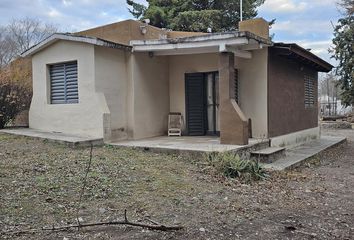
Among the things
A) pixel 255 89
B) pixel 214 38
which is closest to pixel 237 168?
pixel 214 38

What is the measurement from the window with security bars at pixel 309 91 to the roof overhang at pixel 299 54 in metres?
0.58

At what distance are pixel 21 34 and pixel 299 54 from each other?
91.7 ft

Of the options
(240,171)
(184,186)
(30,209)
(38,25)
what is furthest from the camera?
(38,25)

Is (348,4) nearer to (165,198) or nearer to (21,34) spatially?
(165,198)

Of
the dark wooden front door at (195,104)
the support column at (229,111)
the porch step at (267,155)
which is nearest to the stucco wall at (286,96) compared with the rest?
the porch step at (267,155)

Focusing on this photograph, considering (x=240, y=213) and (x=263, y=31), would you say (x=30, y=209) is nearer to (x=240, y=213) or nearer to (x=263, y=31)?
(x=240, y=213)

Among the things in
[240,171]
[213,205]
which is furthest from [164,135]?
[213,205]

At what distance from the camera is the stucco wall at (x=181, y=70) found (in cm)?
1266

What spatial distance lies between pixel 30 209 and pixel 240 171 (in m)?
4.17

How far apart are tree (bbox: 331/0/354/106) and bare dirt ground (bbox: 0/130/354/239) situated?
68.1 feet

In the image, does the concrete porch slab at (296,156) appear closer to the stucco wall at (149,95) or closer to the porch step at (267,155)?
the porch step at (267,155)

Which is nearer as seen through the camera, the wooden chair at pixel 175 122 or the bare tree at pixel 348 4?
the wooden chair at pixel 175 122

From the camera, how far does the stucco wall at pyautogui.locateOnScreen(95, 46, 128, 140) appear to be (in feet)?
36.1

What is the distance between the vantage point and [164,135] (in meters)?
12.9
